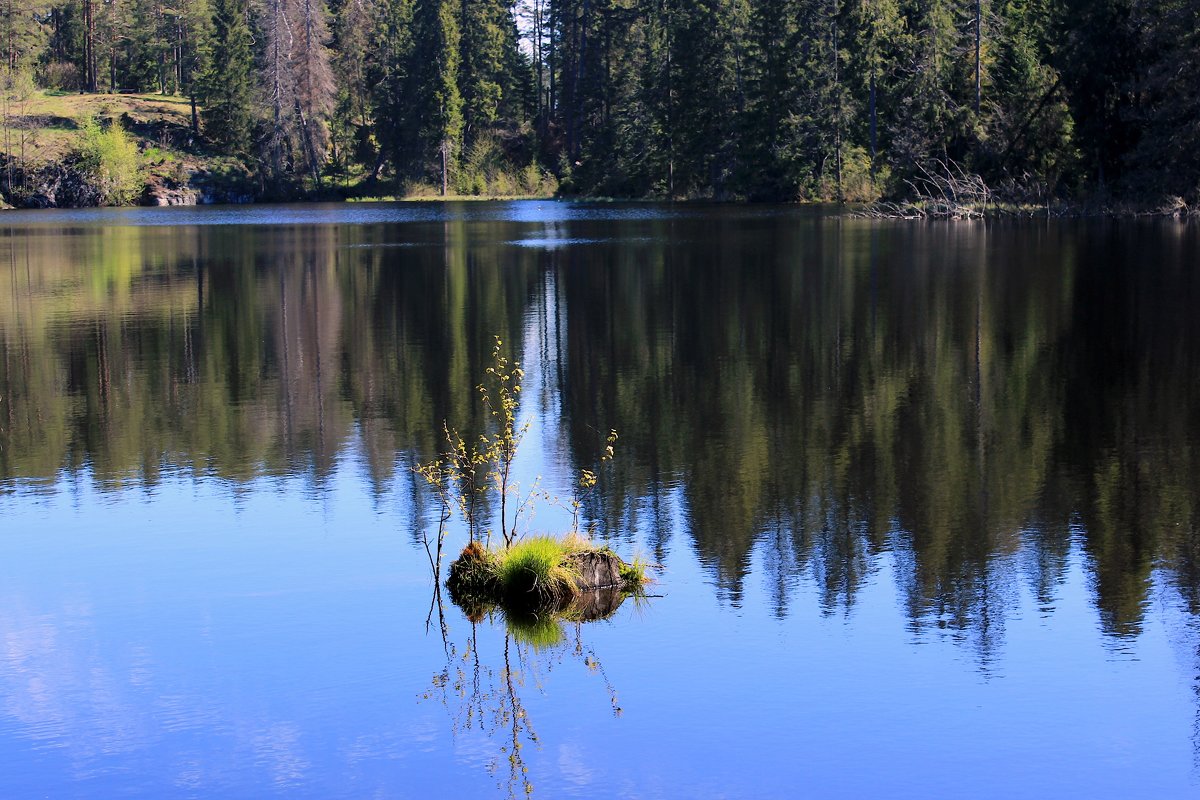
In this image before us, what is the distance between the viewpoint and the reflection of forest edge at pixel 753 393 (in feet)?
38.4

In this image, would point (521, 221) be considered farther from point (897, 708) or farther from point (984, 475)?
point (897, 708)

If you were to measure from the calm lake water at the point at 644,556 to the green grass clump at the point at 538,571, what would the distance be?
Answer: 1.23 ft

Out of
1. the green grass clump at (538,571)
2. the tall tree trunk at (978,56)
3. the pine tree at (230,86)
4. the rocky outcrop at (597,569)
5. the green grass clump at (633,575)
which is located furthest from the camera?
the pine tree at (230,86)

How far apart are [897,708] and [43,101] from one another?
118110mm

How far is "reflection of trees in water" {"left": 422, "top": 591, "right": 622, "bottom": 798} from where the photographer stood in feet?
25.8

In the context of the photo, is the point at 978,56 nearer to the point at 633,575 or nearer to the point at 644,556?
the point at 644,556

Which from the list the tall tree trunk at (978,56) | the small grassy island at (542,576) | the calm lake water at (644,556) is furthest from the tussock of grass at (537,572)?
the tall tree trunk at (978,56)

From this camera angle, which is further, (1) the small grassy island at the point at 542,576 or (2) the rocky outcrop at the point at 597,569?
(2) the rocky outcrop at the point at 597,569

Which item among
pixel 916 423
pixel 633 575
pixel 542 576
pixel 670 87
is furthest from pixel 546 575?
pixel 670 87

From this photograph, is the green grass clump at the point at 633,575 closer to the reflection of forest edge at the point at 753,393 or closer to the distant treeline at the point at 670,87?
the reflection of forest edge at the point at 753,393

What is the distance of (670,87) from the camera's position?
100m

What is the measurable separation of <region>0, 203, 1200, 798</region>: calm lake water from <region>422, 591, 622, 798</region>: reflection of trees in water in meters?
0.03

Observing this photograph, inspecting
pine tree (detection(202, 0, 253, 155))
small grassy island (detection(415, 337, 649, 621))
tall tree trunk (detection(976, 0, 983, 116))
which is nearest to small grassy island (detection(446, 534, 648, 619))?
small grassy island (detection(415, 337, 649, 621))

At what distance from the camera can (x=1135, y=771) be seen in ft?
24.1
